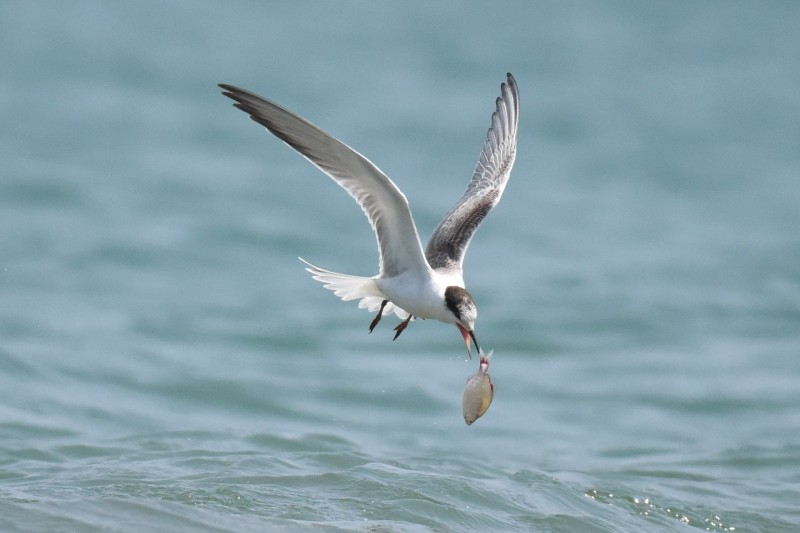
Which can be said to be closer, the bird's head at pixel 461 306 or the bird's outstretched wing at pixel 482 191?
the bird's head at pixel 461 306

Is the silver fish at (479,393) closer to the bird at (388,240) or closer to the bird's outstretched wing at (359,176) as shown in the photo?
the bird at (388,240)

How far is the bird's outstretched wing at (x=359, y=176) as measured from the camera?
687 centimetres

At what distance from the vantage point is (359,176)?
7219 mm

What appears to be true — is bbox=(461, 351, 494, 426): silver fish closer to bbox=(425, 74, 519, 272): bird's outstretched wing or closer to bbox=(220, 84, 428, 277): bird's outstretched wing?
bbox=(220, 84, 428, 277): bird's outstretched wing

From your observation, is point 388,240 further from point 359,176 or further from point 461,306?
Answer: point 461,306

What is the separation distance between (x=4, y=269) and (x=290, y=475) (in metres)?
7.32

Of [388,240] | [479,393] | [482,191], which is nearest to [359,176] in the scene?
[388,240]

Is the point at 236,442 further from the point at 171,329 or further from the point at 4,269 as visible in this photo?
the point at 4,269

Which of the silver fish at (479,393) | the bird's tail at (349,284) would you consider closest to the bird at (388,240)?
the bird's tail at (349,284)

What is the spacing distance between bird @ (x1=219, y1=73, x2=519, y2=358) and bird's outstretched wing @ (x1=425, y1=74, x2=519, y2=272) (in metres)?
0.01

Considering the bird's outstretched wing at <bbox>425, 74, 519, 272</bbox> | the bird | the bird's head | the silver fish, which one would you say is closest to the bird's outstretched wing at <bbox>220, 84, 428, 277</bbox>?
the bird

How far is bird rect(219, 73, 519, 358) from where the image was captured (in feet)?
22.7

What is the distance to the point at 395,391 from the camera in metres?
13.1

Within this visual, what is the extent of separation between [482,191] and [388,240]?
→ 6.63ft
